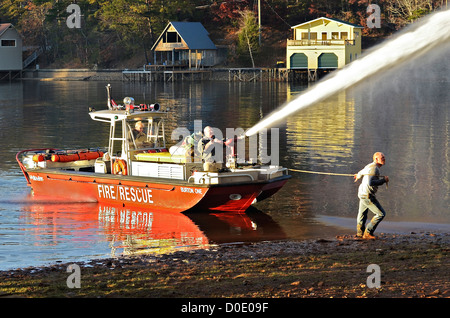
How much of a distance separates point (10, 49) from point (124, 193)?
114 m

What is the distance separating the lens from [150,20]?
126m

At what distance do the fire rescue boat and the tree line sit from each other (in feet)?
257

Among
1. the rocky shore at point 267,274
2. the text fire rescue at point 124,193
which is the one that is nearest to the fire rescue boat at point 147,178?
the text fire rescue at point 124,193

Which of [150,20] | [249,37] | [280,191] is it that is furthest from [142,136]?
[150,20]

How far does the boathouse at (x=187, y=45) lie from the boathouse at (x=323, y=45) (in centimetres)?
1681

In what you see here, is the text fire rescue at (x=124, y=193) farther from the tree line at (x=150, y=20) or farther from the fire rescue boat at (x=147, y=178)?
the tree line at (x=150, y=20)

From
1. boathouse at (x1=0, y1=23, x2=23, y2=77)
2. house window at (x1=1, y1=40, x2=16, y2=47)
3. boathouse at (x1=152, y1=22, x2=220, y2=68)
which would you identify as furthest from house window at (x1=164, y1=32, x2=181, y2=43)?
house window at (x1=1, y1=40, x2=16, y2=47)

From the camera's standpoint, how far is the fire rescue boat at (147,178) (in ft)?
76.2

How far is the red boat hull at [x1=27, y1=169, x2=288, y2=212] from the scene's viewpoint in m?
23.3

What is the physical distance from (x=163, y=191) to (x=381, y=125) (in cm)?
2960

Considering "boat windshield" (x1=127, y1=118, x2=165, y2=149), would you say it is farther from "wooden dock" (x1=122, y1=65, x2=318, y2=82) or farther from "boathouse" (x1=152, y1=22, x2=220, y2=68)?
"boathouse" (x1=152, y1=22, x2=220, y2=68)

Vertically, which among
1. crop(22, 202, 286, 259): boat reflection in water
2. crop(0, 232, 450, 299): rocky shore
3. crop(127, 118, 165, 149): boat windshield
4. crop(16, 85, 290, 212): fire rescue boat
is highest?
crop(127, 118, 165, 149): boat windshield

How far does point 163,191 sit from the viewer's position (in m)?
24.0

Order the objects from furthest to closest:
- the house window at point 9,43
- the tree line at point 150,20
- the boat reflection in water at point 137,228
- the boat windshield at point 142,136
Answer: the house window at point 9,43, the tree line at point 150,20, the boat windshield at point 142,136, the boat reflection in water at point 137,228
